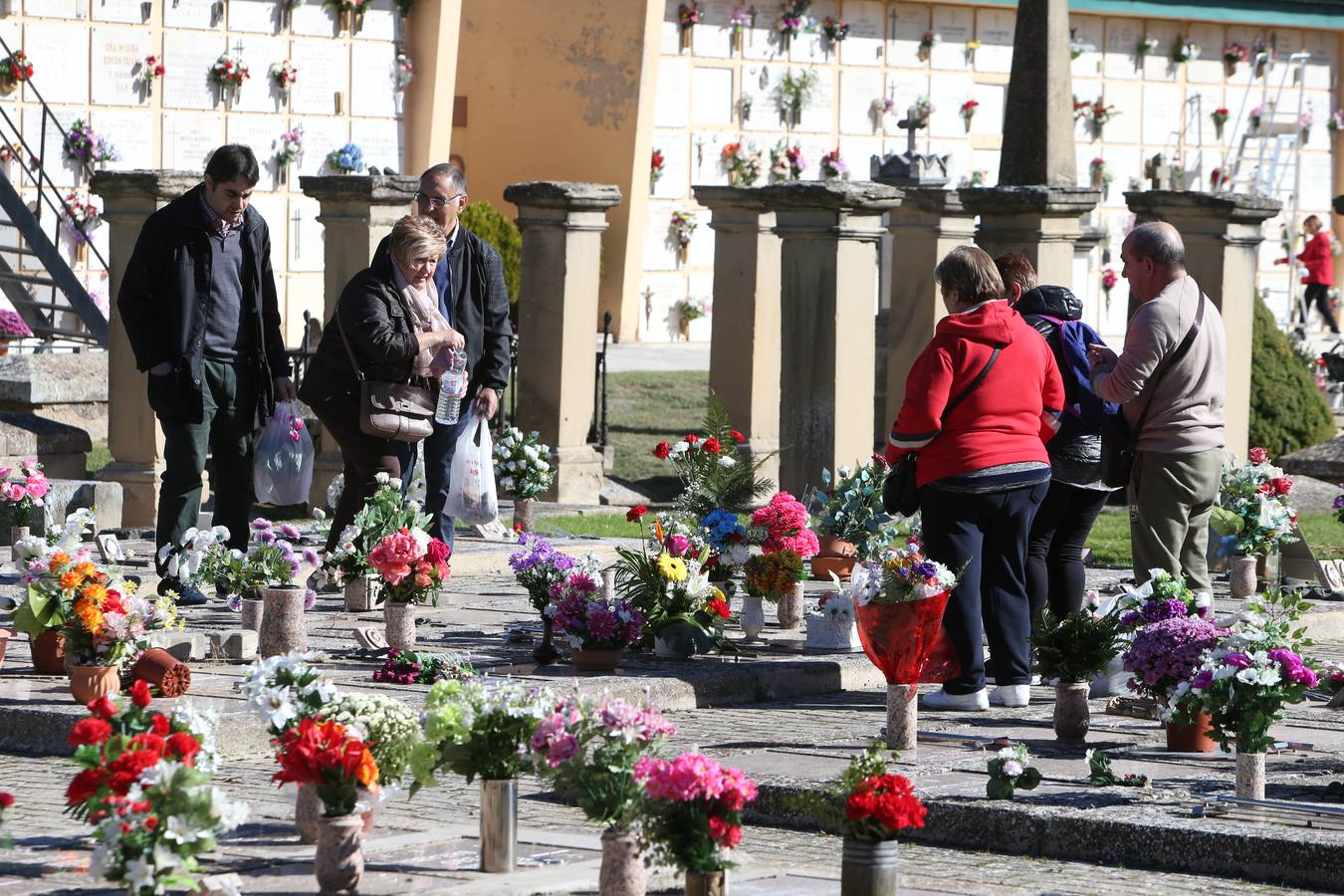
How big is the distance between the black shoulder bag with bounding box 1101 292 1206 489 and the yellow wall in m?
16.2

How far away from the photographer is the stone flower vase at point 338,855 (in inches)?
204

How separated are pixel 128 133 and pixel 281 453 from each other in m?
12.8

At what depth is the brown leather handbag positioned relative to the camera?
367 inches

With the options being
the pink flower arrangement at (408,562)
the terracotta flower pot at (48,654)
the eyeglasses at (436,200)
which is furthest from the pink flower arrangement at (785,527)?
the terracotta flower pot at (48,654)

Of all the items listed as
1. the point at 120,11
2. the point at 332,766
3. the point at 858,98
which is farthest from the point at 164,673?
the point at 858,98

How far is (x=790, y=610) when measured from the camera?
962cm

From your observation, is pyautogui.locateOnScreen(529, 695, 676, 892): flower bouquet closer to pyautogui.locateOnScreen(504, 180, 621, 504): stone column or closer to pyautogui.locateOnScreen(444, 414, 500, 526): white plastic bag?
pyautogui.locateOnScreen(444, 414, 500, 526): white plastic bag

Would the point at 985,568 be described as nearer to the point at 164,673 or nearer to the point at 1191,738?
the point at 1191,738

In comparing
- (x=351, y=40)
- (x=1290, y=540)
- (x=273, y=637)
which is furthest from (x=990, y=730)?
(x=351, y=40)

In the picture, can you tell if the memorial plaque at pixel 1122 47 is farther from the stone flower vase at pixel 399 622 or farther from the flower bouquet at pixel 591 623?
the stone flower vase at pixel 399 622

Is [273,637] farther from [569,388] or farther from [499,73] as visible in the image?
[499,73]

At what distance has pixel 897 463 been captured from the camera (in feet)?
26.3

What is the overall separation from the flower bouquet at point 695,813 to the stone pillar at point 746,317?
10428 millimetres

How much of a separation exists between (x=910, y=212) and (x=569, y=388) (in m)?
2.48
